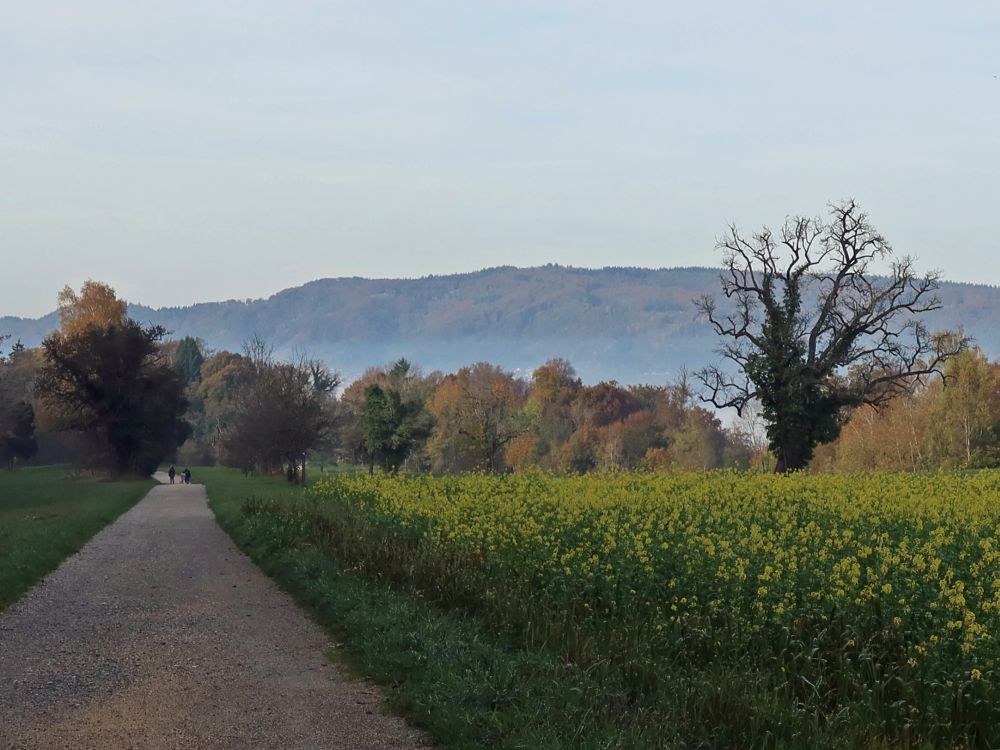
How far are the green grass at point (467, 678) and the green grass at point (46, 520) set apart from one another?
5984mm

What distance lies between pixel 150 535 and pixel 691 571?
19654 mm

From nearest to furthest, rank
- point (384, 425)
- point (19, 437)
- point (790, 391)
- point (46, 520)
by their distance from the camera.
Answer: point (46, 520) → point (790, 391) → point (384, 425) → point (19, 437)

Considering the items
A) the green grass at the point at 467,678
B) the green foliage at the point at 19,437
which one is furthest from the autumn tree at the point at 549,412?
the green grass at the point at 467,678

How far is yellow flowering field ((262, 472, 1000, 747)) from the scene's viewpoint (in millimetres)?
8336

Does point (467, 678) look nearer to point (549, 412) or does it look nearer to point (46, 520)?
point (46, 520)

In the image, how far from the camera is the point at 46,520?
33.0 metres

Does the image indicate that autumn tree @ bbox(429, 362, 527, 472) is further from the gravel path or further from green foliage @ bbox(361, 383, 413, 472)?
the gravel path

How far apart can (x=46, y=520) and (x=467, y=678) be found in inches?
1059

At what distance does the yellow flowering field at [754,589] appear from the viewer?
8.34 m

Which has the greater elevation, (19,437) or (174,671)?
(19,437)

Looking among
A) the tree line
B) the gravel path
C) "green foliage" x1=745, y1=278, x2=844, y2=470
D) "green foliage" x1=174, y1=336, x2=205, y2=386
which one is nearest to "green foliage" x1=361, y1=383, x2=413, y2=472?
the tree line

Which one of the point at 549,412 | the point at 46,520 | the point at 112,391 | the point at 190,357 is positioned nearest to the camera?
the point at 46,520

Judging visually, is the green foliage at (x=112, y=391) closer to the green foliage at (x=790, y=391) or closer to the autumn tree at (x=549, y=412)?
the green foliage at (x=790, y=391)

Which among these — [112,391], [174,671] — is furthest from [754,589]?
[112,391]
